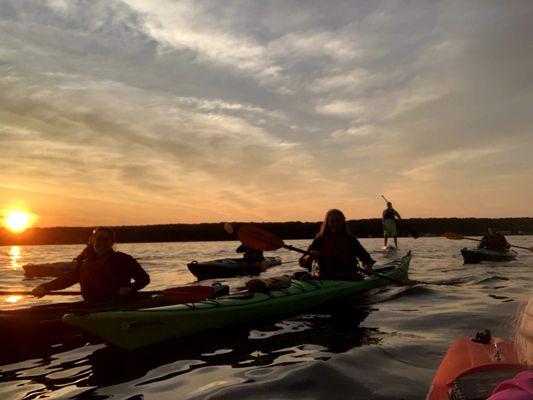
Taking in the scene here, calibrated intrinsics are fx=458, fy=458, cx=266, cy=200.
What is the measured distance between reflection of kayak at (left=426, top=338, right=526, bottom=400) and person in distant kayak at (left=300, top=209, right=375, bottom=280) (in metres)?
5.97

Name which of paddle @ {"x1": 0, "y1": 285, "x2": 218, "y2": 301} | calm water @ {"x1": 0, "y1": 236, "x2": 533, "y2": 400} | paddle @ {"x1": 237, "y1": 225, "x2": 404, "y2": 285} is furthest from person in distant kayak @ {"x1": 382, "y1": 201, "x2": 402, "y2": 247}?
paddle @ {"x1": 0, "y1": 285, "x2": 218, "y2": 301}

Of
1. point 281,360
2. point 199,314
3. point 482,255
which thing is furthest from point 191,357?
point 482,255

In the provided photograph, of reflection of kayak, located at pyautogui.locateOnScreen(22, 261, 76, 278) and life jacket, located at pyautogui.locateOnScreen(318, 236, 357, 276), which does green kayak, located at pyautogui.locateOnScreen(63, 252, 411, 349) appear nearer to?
life jacket, located at pyautogui.locateOnScreen(318, 236, 357, 276)

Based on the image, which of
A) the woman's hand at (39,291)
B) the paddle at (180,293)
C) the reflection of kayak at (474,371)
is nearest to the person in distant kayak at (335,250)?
the paddle at (180,293)

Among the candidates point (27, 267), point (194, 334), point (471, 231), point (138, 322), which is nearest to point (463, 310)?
point (194, 334)

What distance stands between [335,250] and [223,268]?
6.97 meters

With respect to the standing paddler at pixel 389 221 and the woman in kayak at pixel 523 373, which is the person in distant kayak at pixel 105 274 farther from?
the standing paddler at pixel 389 221

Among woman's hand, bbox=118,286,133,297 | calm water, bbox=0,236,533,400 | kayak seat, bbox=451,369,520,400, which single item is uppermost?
woman's hand, bbox=118,286,133,297

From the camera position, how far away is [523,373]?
138 centimetres

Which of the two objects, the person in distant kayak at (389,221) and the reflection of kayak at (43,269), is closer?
the reflection of kayak at (43,269)

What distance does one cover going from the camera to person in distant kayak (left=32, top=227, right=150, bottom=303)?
685 centimetres

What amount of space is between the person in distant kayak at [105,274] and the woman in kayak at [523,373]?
6.03 metres

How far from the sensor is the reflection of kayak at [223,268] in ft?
50.0

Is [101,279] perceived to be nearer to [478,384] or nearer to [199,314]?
[199,314]
